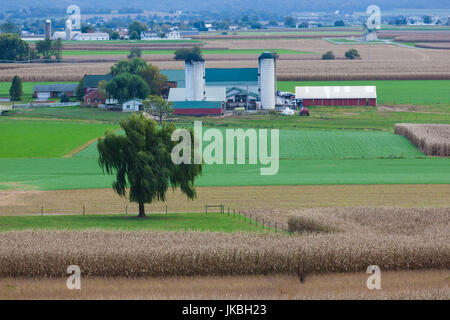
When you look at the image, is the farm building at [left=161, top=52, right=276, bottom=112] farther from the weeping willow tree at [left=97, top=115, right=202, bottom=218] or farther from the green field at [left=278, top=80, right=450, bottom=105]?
the weeping willow tree at [left=97, top=115, right=202, bottom=218]

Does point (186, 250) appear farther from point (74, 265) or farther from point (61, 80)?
point (61, 80)

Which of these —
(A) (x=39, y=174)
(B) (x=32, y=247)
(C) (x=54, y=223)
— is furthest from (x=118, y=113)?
(B) (x=32, y=247)

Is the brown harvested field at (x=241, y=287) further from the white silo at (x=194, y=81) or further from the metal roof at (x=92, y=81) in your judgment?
the metal roof at (x=92, y=81)

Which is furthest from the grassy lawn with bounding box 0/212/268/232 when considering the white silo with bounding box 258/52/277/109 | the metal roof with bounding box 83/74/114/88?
the metal roof with bounding box 83/74/114/88

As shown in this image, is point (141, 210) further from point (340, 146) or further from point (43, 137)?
point (43, 137)

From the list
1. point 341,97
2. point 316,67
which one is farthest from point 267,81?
point 316,67

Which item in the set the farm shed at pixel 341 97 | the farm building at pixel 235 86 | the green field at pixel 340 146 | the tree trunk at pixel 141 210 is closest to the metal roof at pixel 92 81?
the farm building at pixel 235 86

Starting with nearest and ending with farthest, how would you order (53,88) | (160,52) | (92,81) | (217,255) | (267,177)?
(217,255) < (267,177) < (92,81) < (53,88) < (160,52)

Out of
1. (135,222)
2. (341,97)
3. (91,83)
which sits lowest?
(135,222)
